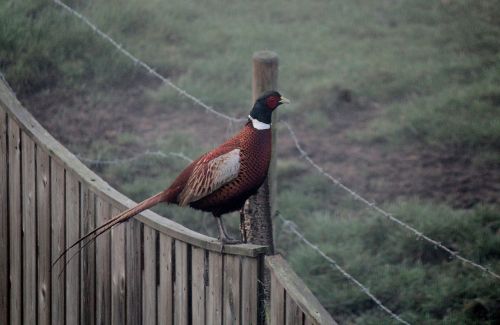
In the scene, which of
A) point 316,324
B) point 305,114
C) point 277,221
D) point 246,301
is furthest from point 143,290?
point 305,114

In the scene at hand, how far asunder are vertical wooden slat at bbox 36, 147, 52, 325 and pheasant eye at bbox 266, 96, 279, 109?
1.20 m

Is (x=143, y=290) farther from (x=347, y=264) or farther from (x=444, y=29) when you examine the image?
(x=444, y=29)

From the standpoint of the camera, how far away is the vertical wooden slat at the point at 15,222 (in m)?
5.08

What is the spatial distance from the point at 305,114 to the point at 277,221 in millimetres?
1735

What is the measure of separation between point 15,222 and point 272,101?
1667mm

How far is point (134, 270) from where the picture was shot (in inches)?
171

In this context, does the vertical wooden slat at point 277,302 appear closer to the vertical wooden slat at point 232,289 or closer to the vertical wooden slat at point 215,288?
the vertical wooden slat at point 232,289

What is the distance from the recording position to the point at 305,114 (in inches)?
338

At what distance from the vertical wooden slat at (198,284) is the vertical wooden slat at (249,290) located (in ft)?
0.95

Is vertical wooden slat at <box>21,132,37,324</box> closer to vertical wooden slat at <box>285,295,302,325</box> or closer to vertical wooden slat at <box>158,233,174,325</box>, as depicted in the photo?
vertical wooden slat at <box>158,233,174,325</box>

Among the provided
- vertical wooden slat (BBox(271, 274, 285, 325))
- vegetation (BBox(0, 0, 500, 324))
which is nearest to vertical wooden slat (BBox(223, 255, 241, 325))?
vertical wooden slat (BBox(271, 274, 285, 325))

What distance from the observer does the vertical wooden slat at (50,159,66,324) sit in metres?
4.76

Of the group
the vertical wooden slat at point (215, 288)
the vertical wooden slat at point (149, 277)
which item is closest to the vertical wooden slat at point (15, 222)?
the vertical wooden slat at point (149, 277)

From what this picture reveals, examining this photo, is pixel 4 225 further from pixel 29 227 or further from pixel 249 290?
pixel 249 290
